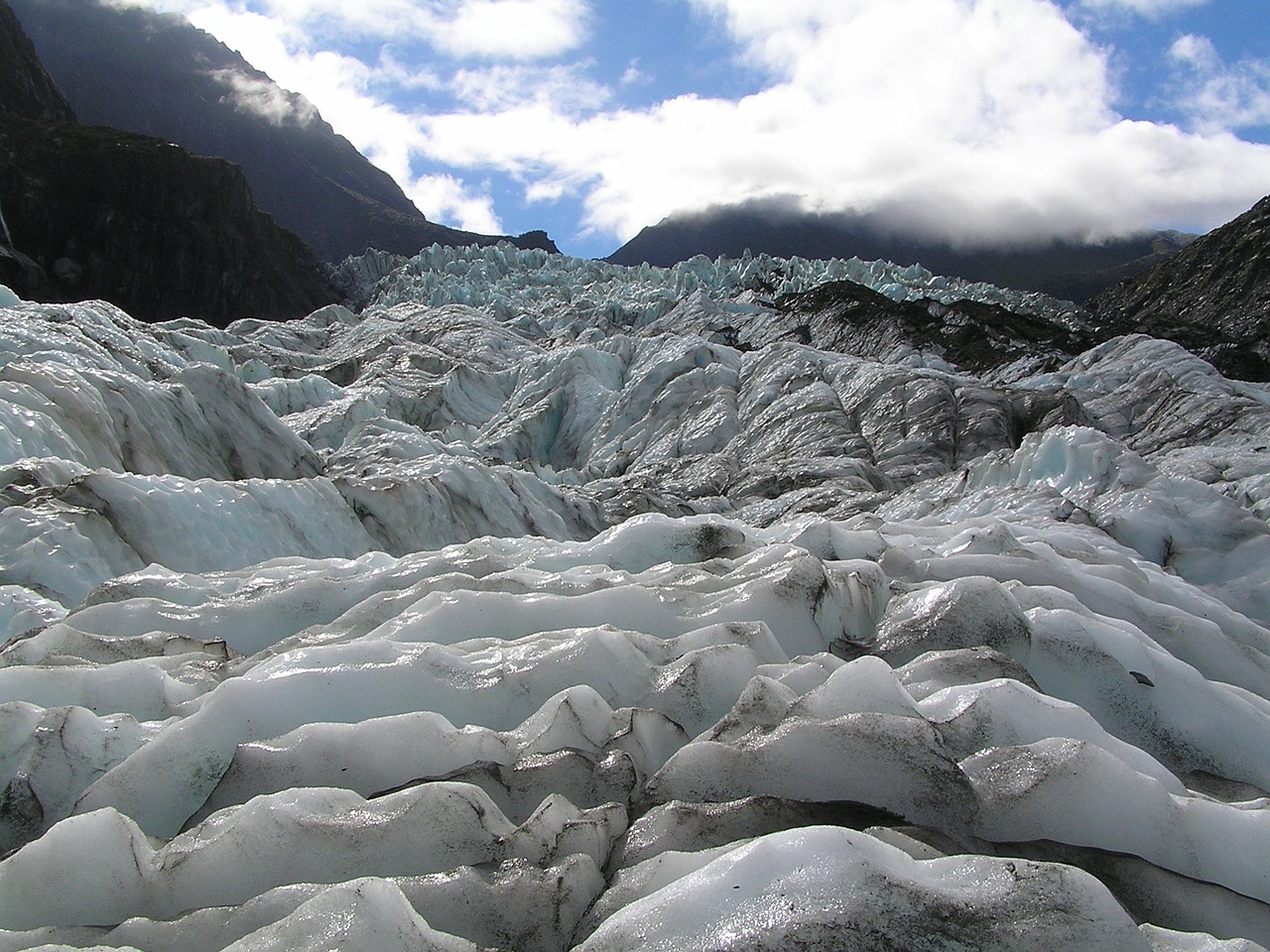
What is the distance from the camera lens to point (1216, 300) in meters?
39.6

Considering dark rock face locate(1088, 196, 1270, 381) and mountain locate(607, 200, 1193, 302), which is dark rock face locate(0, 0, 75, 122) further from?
dark rock face locate(1088, 196, 1270, 381)

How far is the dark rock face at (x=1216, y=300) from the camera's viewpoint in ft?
85.6

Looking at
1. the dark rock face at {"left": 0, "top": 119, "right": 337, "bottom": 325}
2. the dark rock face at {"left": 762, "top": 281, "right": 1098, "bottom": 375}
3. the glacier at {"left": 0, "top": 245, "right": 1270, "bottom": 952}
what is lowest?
the glacier at {"left": 0, "top": 245, "right": 1270, "bottom": 952}

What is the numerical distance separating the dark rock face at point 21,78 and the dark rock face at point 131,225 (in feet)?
29.5

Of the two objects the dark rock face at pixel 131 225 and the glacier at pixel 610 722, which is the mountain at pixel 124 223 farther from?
the glacier at pixel 610 722

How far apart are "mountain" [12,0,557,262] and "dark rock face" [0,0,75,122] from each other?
2716 centimetres

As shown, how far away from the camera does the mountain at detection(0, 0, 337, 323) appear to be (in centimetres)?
4919

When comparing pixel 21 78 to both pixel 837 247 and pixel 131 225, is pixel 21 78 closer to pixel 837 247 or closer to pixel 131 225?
pixel 131 225

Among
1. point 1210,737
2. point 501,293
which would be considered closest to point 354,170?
point 501,293

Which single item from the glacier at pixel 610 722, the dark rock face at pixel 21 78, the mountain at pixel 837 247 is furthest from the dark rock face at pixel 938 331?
the mountain at pixel 837 247

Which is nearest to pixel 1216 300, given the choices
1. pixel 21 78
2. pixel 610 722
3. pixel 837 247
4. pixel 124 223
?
pixel 610 722

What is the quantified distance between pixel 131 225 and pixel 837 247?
267ft

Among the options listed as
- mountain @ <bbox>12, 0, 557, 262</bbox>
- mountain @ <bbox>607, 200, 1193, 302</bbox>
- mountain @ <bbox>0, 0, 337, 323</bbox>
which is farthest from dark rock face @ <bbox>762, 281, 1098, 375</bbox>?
mountain @ <bbox>607, 200, 1193, 302</bbox>

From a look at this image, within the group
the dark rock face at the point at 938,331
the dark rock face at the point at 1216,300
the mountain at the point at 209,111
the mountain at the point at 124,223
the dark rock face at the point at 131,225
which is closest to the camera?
the dark rock face at the point at 1216,300
